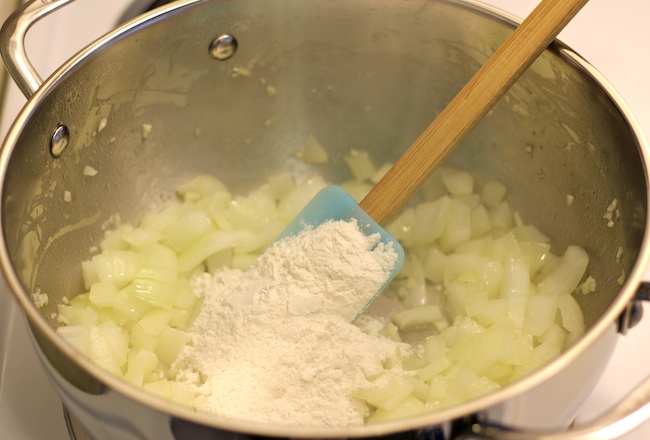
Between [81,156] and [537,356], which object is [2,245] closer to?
[81,156]

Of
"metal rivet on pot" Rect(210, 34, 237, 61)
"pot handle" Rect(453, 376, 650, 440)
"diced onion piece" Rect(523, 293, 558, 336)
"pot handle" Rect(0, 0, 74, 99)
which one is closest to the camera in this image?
"pot handle" Rect(453, 376, 650, 440)

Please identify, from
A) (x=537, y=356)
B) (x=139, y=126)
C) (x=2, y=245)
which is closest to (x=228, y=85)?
→ (x=139, y=126)

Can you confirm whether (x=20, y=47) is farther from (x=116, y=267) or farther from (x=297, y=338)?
(x=297, y=338)

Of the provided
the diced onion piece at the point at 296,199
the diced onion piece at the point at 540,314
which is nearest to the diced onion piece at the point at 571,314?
the diced onion piece at the point at 540,314

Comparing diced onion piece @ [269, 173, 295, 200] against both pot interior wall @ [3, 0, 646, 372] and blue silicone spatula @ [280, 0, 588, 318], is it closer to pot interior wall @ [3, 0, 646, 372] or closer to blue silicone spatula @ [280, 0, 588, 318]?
pot interior wall @ [3, 0, 646, 372]

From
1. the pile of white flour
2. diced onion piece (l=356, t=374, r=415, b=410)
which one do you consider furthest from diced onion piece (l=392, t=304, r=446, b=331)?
diced onion piece (l=356, t=374, r=415, b=410)

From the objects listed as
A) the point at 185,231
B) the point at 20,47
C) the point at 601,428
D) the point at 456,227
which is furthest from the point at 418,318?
the point at 20,47

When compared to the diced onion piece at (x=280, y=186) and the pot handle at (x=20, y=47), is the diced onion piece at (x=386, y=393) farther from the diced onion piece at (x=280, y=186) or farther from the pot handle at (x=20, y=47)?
the pot handle at (x=20, y=47)
